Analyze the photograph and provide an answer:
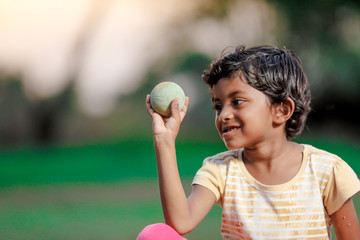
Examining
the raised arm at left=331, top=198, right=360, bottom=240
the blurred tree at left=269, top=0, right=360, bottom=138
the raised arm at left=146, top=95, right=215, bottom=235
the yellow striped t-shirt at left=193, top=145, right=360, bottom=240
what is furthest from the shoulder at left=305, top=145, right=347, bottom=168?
the blurred tree at left=269, top=0, right=360, bottom=138

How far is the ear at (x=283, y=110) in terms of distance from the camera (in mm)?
1732

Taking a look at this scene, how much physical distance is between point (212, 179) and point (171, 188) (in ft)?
0.75

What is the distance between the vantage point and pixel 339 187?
162 centimetres

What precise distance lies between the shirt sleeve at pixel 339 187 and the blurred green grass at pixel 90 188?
62.8 inches

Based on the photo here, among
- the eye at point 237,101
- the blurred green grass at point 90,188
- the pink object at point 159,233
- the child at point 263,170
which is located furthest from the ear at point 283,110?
the blurred green grass at point 90,188

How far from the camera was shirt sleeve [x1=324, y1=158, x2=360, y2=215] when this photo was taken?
5.29ft

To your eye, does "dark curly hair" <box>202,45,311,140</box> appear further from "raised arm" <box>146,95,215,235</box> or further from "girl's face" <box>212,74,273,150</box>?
"raised arm" <box>146,95,215,235</box>

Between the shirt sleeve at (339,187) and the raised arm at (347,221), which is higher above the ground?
the shirt sleeve at (339,187)

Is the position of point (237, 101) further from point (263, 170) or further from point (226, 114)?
point (263, 170)

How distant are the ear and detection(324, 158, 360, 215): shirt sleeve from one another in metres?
0.25

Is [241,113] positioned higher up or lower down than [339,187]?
higher up

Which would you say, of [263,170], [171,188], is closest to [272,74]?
[263,170]

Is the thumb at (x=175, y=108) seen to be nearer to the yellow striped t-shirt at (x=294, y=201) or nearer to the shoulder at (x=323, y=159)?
the yellow striped t-shirt at (x=294, y=201)

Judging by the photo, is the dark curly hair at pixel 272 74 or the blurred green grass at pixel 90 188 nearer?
the dark curly hair at pixel 272 74
